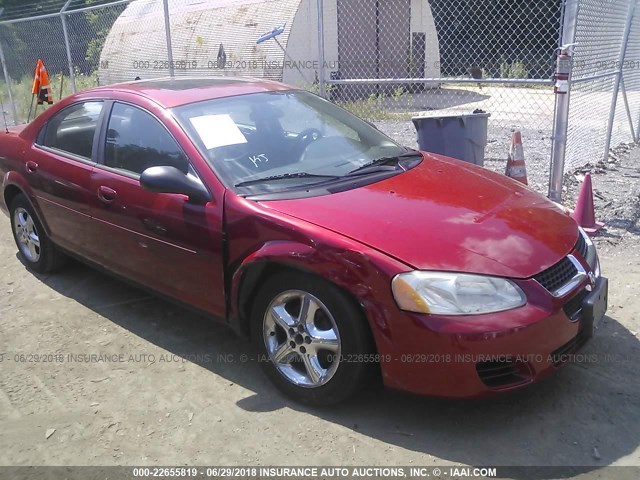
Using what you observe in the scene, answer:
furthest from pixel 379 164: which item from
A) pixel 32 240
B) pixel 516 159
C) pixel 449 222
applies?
pixel 32 240

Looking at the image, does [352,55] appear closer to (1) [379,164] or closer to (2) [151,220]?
(1) [379,164]

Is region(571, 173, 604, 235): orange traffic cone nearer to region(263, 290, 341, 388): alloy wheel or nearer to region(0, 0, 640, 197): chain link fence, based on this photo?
region(0, 0, 640, 197): chain link fence

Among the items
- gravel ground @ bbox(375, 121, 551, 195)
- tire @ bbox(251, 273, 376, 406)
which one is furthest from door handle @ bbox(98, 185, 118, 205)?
gravel ground @ bbox(375, 121, 551, 195)

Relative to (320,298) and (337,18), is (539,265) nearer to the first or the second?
(320,298)

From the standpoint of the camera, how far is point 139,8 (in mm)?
18875

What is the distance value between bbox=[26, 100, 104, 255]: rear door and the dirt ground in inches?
26.8

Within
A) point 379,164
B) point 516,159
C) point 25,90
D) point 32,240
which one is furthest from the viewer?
point 25,90

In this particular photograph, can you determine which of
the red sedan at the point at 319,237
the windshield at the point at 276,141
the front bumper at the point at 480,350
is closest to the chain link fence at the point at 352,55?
the windshield at the point at 276,141

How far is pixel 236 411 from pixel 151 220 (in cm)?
126

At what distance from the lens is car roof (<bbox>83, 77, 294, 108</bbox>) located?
151 inches

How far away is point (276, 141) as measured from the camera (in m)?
3.70

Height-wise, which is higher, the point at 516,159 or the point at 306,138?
the point at 306,138

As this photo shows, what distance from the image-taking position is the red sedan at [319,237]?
2.68 m

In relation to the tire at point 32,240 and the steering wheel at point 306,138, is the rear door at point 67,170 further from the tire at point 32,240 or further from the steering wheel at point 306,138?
the steering wheel at point 306,138
